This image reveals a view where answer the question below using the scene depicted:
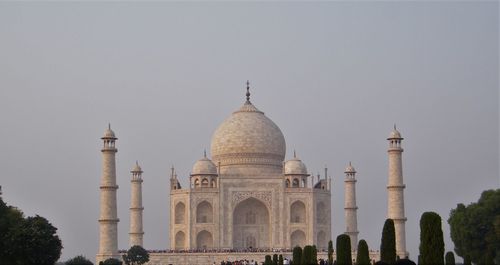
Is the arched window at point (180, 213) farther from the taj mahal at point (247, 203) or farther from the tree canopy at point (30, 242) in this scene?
the tree canopy at point (30, 242)

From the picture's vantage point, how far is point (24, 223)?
102 feet

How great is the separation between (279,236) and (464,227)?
14.4m

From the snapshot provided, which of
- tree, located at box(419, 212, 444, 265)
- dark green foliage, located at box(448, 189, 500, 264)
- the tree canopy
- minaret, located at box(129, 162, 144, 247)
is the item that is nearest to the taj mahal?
minaret, located at box(129, 162, 144, 247)

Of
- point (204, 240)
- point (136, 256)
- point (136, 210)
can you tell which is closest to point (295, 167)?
point (204, 240)

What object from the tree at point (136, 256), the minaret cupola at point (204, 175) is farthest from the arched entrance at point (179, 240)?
the tree at point (136, 256)

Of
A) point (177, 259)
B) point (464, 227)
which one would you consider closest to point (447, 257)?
point (464, 227)

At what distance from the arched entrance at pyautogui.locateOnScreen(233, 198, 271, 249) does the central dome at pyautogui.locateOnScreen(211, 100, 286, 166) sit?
2.46m

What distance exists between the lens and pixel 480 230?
36.6 meters

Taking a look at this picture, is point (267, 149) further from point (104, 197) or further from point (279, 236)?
point (104, 197)

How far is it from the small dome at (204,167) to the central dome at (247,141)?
4.90 feet

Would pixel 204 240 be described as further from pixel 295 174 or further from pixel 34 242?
pixel 34 242

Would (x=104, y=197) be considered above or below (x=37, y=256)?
above

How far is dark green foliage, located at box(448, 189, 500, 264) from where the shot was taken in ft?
117

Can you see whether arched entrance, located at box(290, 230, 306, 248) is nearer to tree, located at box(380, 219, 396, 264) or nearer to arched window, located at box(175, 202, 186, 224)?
arched window, located at box(175, 202, 186, 224)
